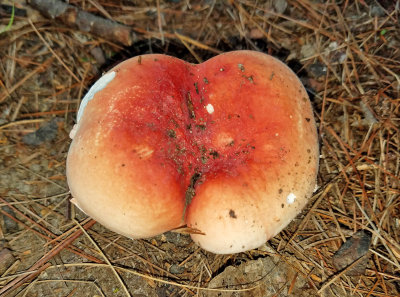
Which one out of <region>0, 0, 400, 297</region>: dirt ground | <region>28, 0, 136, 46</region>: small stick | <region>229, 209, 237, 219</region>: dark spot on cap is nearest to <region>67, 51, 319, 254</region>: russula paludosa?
<region>229, 209, 237, 219</region>: dark spot on cap

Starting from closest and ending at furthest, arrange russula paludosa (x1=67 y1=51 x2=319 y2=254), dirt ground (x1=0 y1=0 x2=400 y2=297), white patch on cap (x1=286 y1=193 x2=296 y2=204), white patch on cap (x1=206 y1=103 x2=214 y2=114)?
russula paludosa (x1=67 y1=51 x2=319 y2=254)
white patch on cap (x1=286 y1=193 x2=296 y2=204)
white patch on cap (x1=206 y1=103 x2=214 y2=114)
dirt ground (x1=0 y1=0 x2=400 y2=297)

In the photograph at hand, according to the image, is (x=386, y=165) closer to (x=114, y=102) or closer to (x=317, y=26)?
(x=317, y=26)

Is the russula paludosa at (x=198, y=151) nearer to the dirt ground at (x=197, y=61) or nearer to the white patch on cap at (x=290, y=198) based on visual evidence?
the white patch on cap at (x=290, y=198)

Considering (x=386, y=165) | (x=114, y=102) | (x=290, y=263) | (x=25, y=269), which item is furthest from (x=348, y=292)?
(x=25, y=269)

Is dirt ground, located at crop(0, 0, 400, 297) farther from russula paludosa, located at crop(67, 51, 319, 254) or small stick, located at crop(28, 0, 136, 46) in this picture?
russula paludosa, located at crop(67, 51, 319, 254)

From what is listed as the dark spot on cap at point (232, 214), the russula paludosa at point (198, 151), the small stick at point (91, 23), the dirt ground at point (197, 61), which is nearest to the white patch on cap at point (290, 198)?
the russula paludosa at point (198, 151)
